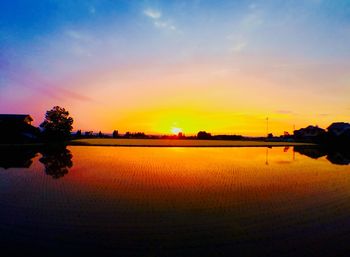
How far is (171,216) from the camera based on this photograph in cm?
837

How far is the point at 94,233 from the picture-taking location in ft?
22.2

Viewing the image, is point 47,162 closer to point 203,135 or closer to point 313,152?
point 313,152

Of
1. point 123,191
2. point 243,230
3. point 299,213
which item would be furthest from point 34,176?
point 299,213

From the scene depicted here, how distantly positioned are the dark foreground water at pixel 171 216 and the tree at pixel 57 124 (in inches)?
1633

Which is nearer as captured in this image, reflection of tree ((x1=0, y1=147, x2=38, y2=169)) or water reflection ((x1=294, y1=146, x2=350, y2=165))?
reflection of tree ((x1=0, y1=147, x2=38, y2=169))

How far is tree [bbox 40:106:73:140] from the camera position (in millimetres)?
53816

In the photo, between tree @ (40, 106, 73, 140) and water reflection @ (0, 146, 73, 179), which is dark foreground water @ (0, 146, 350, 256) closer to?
water reflection @ (0, 146, 73, 179)

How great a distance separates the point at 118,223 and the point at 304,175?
46.6 feet

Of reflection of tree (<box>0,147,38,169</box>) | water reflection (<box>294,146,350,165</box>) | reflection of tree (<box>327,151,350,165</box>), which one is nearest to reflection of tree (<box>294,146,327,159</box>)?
water reflection (<box>294,146,350,165</box>)

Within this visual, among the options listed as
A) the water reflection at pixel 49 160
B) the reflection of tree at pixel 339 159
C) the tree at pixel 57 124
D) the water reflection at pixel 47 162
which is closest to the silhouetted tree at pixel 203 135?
→ the tree at pixel 57 124

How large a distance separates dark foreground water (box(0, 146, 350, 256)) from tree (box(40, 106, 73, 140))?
1633 inches

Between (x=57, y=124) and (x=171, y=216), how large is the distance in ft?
179

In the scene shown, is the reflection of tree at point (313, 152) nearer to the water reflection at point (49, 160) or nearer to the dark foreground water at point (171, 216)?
the water reflection at point (49, 160)

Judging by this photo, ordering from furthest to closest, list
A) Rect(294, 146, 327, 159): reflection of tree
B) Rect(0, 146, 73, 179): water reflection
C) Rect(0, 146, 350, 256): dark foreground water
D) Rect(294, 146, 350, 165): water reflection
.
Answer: Rect(294, 146, 327, 159): reflection of tree
Rect(294, 146, 350, 165): water reflection
Rect(0, 146, 73, 179): water reflection
Rect(0, 146, 350, 256): dark foreground water
